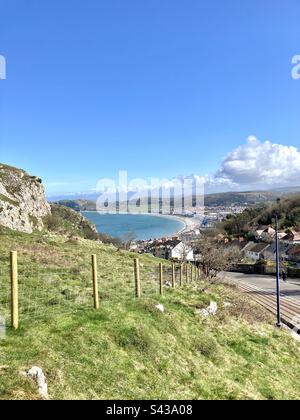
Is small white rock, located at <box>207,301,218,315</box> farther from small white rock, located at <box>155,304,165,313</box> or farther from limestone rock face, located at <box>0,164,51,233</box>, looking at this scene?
limestone rock face, located at <box>0,164,51,233</box>

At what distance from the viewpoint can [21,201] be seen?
4716cm

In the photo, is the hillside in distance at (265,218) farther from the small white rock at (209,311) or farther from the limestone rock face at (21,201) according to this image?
the small white rock at (209,311)

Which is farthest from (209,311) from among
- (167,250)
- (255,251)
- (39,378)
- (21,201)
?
(255,251)

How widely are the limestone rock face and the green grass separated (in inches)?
972

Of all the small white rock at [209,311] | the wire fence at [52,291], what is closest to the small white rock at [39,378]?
the wire fence at [52,291]

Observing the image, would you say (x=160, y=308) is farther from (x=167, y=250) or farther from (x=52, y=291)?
(x=167, y=250)

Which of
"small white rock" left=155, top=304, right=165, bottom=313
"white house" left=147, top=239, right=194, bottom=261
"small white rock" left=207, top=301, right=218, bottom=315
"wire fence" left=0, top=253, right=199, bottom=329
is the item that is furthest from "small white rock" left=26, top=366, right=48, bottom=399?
"white house" left=147, top=239, right=194, bottom=261

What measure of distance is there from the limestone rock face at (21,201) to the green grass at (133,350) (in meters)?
24.7

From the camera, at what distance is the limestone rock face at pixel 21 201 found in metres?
36.1

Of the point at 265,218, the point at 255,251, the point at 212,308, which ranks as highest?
the point at 212,308

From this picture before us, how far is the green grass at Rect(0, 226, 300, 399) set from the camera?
19.2ft

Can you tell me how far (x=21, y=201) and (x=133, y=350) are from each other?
42.7 m

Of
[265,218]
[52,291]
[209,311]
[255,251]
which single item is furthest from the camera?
[265,218]
